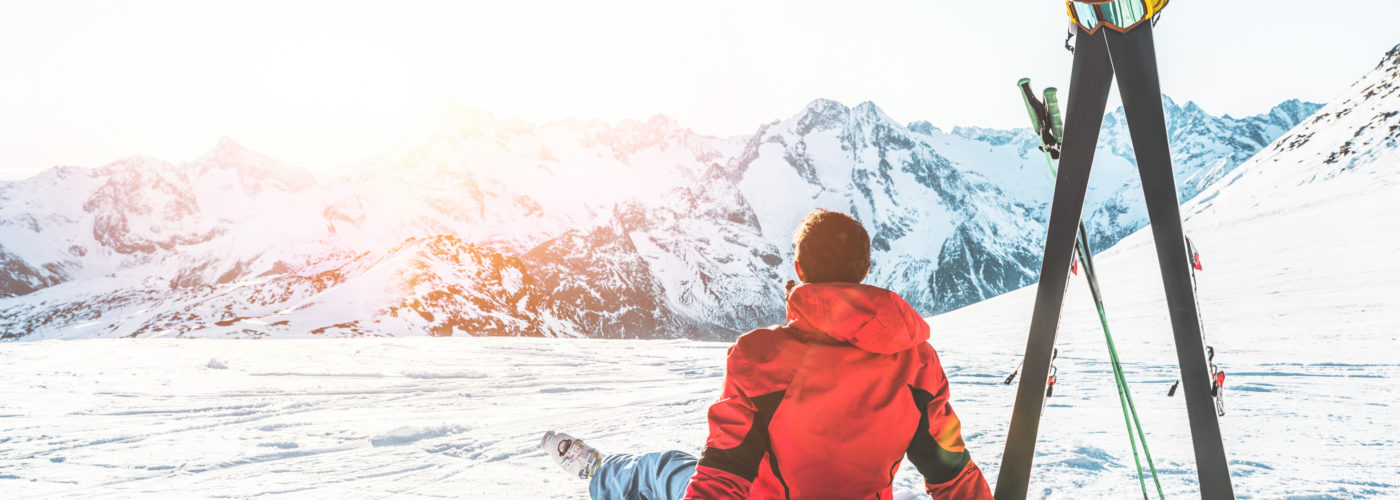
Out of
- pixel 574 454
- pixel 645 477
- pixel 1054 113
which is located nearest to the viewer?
pixel 1054 113

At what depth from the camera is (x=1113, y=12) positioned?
8.22 ft

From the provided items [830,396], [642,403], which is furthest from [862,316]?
[642,403]

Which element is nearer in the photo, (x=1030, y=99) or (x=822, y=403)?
(x=822, y=403)

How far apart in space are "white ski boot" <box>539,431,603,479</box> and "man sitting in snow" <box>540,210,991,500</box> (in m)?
1.95

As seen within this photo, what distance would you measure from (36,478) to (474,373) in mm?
6719

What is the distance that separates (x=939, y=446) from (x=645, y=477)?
1482 millimetres

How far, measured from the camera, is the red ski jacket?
1.99m

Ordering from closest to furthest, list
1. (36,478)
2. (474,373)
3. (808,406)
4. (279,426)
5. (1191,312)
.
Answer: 1. (808,406)
2. (1191,312)
3. (36,478)
4. (279,426)
5. (474,373)

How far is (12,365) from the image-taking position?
521 inches

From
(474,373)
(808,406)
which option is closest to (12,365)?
(474,373)

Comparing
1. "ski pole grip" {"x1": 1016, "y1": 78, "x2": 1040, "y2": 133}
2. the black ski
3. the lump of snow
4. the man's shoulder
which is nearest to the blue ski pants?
the man's shoulder

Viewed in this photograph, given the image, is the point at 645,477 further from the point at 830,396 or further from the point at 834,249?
the point at 834,249

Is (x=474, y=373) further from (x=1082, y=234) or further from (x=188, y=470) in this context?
(x=1082, y=234)

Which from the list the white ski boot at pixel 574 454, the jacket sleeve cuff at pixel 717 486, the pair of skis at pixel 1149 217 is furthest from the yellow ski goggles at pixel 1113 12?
the white ski boot at pixel 574 454
